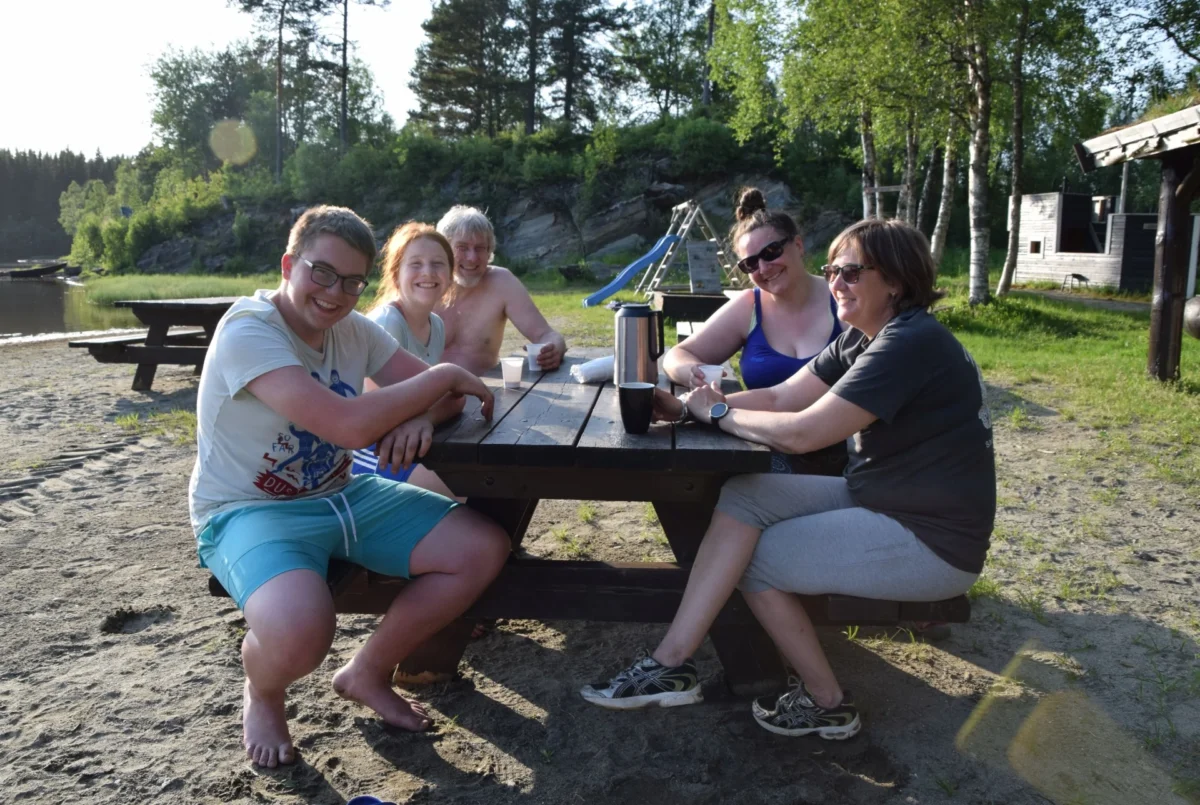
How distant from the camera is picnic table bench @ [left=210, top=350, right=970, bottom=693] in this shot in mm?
2098

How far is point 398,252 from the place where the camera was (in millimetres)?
3393

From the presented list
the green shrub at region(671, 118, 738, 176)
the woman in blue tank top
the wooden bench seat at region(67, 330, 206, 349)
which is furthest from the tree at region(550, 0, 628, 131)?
the woman in blue tank top

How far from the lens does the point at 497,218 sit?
31.0 metres

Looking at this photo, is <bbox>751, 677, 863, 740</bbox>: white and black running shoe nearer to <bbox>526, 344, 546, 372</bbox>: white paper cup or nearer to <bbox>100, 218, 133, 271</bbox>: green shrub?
<bbox>526, 344, 546, 372</bbox>: white paper cup

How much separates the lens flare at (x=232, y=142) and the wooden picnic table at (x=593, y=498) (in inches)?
1933

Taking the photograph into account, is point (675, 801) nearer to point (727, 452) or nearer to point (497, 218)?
point (727, 452)

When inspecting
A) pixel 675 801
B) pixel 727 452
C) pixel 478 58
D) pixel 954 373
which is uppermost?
pixel 478 58

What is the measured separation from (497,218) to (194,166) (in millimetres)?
27642

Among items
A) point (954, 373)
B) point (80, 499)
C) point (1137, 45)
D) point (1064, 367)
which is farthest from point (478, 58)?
point (954, 373)

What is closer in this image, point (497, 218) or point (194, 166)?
point (497, 218)

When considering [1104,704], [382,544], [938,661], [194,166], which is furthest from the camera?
[194,166]

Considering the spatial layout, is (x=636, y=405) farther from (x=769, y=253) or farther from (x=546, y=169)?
(x=546, y=169)

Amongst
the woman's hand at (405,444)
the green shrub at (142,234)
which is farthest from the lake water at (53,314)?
the woman's hand at (405,444)

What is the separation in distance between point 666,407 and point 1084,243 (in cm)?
2152
